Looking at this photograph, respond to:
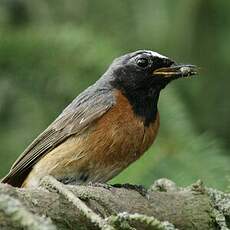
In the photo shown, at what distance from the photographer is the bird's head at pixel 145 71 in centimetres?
511

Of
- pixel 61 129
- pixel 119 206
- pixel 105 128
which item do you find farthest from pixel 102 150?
pixel 119 206

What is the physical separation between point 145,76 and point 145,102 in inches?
9.2

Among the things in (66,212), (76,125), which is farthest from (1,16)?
(66,212)

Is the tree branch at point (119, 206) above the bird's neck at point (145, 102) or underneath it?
underneath

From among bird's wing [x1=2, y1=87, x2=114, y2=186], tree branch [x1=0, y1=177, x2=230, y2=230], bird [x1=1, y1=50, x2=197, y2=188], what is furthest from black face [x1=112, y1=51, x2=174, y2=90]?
tree branch [x1=0, y1=177, x2=230, y2=230]

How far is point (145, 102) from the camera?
5.20 metres

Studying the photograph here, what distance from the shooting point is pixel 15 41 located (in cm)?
502

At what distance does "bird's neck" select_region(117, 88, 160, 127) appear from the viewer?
5.05 m

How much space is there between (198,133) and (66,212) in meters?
2.38

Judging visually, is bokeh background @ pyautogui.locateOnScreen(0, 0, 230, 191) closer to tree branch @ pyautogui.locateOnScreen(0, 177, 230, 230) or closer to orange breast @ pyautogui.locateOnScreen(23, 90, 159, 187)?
orange breast @ pyautogui.locateOnScreen(23, 90, 159, 187)

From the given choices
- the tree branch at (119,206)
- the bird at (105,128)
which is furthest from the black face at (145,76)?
the tree branch at (119,206)

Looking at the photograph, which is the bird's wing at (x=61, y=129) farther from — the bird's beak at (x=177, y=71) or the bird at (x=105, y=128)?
the bird's beak at (x=177, y=71)

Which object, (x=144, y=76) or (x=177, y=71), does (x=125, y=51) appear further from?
(x=177, y=71)

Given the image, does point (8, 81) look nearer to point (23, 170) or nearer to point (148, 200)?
point (23, 170)
